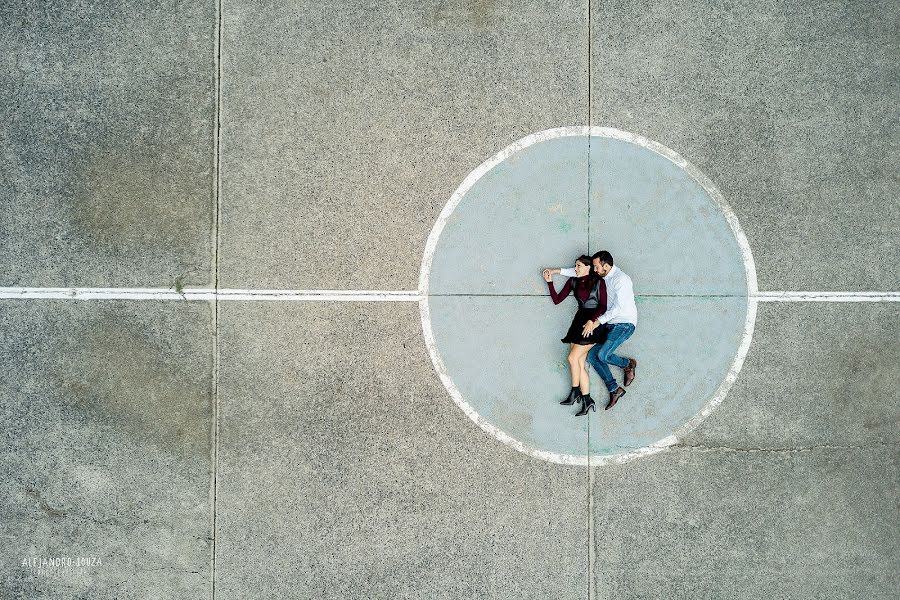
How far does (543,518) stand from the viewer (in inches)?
232

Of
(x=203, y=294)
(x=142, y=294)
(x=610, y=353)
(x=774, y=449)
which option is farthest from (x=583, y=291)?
(x=142, y=294)

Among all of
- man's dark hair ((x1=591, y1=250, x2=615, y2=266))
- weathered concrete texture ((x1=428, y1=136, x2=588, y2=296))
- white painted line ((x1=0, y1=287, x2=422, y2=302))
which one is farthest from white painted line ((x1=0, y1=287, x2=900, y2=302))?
man's dark hair ((x1=591, y1=250, x2=615, y2=266))

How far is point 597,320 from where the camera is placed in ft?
18.6

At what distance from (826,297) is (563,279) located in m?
2.68

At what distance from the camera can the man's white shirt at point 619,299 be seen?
221 inches

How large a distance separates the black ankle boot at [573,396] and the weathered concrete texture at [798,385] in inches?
48.2

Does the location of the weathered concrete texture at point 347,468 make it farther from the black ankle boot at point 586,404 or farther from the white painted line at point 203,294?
the black ankle boot at point 586,404

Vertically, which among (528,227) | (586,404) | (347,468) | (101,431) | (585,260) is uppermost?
(528,227)

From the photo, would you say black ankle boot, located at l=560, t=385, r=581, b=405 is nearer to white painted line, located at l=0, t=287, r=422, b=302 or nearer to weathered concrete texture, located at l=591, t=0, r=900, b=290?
weathered concrete texture, located at l=591, t=0, r=900, b=290

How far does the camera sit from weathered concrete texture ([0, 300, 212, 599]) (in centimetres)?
578

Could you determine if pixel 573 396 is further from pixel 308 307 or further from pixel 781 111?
pixel 781 111

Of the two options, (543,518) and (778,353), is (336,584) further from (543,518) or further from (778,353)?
(778,353)

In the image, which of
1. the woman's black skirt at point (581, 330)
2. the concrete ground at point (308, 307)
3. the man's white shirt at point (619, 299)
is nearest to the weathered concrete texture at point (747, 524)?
the concrete ground at point (308, 307)

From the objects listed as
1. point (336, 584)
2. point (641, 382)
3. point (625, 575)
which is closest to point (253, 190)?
point (336, 584)
